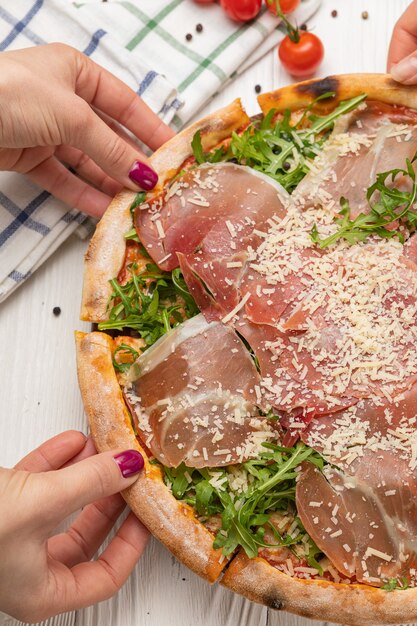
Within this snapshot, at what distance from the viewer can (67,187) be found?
344 centimetres

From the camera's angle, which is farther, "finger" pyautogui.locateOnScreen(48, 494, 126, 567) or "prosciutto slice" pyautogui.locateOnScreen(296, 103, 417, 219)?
"finger" pyautogui.locateOnScreen(48, 494, 126, 567)

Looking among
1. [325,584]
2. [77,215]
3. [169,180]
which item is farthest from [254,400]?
[77,215]

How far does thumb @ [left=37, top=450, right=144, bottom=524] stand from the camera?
2570 mm

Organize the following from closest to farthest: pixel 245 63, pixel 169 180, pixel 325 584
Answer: pixel 325 584, pixel 169 180, pixel 245 63

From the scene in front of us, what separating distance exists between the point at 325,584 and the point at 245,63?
2.47m

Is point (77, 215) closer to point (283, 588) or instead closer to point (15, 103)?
point (15, 103)

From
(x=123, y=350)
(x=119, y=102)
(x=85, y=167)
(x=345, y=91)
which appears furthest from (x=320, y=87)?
(x=123, y=350)

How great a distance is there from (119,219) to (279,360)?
2.94 feet

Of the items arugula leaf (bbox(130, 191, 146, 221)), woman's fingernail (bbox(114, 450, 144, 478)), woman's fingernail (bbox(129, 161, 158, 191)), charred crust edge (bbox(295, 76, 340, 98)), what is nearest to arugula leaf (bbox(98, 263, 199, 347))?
arugula leaf (bbox(130, 191, 146, 221))

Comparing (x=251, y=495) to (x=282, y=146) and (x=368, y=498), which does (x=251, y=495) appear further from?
(x=282, y=146)

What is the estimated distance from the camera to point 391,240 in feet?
9.75

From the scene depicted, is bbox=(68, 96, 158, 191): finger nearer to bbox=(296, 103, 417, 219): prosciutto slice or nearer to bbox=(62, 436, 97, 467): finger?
bbox=(296, 103, 417, 219): prosciutto slice

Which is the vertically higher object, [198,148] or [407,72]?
[198,148]

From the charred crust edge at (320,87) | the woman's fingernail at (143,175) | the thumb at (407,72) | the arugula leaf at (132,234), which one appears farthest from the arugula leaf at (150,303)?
the thumb at (407,72)
